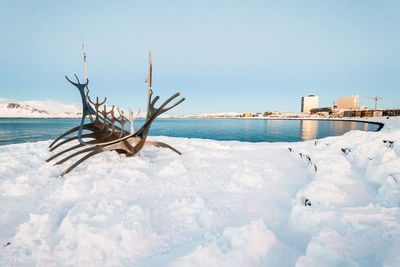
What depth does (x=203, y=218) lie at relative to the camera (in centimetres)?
275

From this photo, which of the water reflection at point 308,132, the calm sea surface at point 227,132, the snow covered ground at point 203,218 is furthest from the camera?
the water reflection at point 308,132

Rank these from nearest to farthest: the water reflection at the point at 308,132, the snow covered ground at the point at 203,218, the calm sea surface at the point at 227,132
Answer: the snow covered ground at the point at 203,218
the calm sea surface at the point at 227,132
the water reflection at the point at 308,132

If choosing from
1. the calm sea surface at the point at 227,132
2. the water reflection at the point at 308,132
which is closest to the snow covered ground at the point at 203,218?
the calm sea surface at the point at 227,132

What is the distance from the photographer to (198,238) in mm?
2359

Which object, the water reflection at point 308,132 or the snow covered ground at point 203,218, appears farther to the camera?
the water reflection at point 308,132

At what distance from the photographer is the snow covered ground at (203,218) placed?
186cm

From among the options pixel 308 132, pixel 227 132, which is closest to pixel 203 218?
pixel 227 132

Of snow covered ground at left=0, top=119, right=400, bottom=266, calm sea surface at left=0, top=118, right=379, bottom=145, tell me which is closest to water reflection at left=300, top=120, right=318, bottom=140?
calm sea surface at left=0, top=118, right=379, bottom=145

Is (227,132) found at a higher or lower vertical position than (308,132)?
lower

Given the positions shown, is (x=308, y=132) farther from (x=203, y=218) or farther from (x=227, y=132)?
(x=203, y=218)

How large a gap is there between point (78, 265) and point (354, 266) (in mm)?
2860

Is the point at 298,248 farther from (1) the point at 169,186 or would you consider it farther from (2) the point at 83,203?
(2) the point at 83,203

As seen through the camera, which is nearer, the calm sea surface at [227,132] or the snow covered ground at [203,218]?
the snow covered ground at [203,218]

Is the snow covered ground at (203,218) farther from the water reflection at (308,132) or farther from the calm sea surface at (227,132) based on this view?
the water reflection at (308,132)
